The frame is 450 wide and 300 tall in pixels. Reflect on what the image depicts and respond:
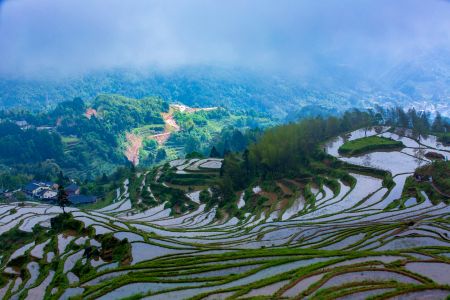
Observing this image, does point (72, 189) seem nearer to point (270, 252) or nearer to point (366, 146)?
point (366, 146)

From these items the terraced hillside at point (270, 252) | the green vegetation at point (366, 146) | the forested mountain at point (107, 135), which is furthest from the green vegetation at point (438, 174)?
the forested mountain at point (107, 135)

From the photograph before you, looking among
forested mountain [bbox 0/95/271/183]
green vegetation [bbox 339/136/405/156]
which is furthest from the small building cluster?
green vegetation [bbox 339/136/405/156]

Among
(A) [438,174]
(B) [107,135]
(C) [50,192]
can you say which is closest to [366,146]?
(A) [438,174]

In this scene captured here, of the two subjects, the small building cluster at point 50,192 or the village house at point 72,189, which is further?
Answer: the village house at point 72,189

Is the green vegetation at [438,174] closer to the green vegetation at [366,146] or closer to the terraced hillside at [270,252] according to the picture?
the terraced hillside at [270,252]

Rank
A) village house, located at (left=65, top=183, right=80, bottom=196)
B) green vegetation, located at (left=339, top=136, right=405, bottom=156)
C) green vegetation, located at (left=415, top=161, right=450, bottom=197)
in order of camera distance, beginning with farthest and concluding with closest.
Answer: village house, located at (left=65, top=183, right=80, bottom=196), green vegetation, located at (left=339, top=136, right=405, bottom=156), green vegetation, located at (left=415, top=161, right=450, bottom=197)

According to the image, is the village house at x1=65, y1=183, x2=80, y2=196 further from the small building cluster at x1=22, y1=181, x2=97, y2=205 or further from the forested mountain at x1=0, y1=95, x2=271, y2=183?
the forested mountain at x1=0, y1=95, x2=271, y2=183
